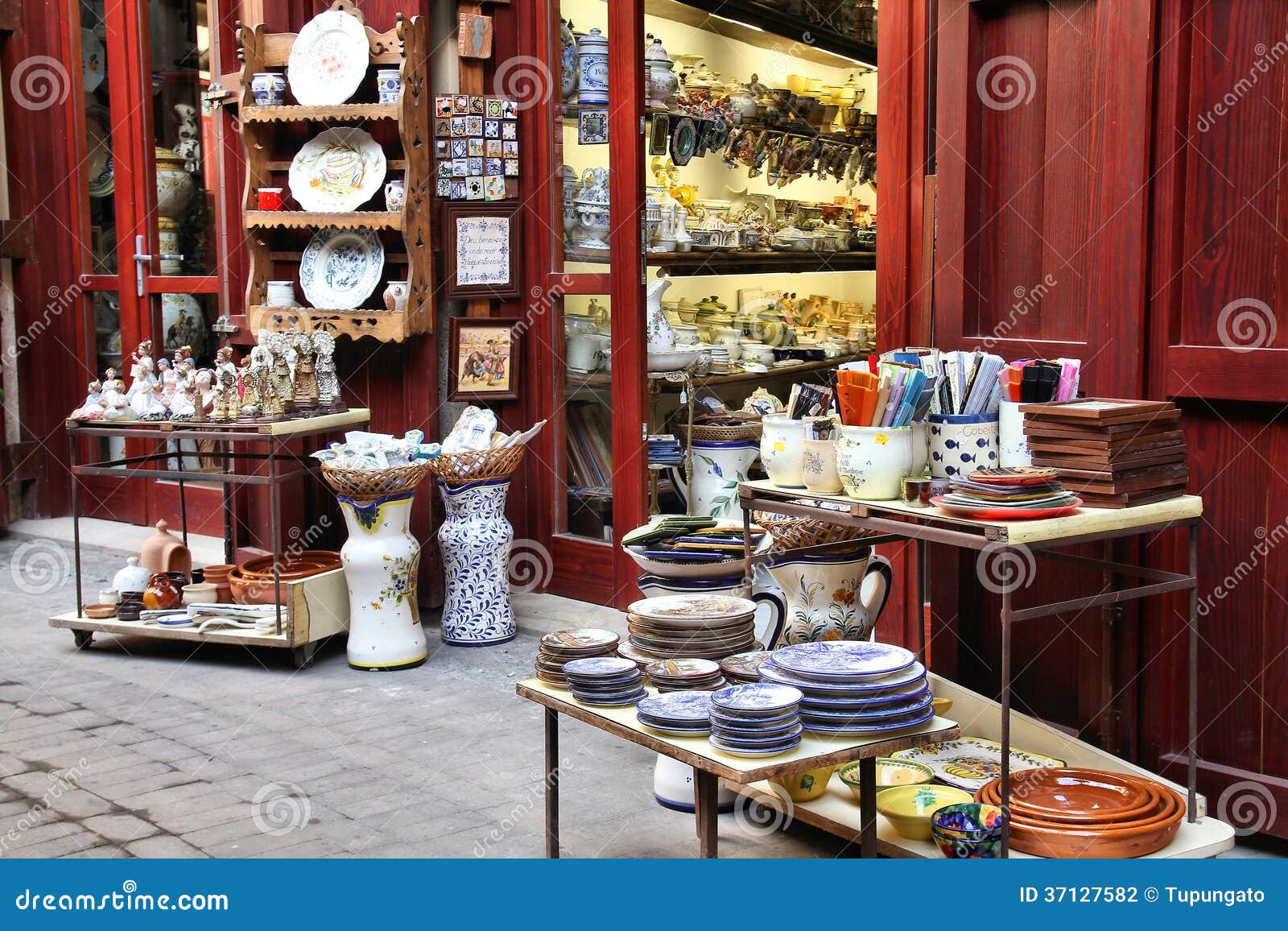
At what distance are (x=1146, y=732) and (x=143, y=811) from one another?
2470 mm

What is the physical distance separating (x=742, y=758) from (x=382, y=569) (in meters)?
2.39

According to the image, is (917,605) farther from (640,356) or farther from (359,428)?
(359,428)

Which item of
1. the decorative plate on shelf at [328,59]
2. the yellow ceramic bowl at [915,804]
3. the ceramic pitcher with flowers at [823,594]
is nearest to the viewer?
the yellow ceramic bowl at [915,804]

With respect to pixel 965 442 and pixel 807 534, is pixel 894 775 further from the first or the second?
pixel 965 442

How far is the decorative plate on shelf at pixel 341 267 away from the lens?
5.34 meters

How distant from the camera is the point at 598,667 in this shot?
300cm

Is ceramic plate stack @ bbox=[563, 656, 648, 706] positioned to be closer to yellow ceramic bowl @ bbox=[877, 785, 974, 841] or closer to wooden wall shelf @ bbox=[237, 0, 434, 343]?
yellow ceramic bowl @ bbox=[877, 785, 974, 841]

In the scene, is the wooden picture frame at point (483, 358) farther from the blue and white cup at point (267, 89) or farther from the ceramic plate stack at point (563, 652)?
the ceramic plate stack at point (563, 652)

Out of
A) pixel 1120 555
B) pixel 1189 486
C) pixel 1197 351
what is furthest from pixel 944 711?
pixel 1197 351

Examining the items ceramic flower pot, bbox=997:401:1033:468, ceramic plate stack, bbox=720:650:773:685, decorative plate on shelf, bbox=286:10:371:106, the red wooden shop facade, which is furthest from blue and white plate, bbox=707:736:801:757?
decorative plate on shelf, bbox=286:10:371:106

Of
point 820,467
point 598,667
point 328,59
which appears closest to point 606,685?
point 598,667

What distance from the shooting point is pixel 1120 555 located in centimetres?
335

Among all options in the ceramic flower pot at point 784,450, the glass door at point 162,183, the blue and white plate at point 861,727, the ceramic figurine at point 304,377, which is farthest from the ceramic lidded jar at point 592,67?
the blue and white plate at point 861,727

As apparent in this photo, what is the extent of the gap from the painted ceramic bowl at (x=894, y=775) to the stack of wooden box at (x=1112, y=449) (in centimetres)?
80
